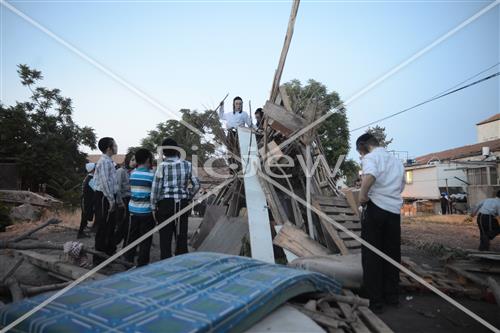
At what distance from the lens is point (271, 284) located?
215 cm

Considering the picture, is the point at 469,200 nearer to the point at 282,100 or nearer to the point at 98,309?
the point at 282,100

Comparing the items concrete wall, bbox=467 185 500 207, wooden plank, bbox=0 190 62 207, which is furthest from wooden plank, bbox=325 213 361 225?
concrete wall, bbox=467 185 500 207

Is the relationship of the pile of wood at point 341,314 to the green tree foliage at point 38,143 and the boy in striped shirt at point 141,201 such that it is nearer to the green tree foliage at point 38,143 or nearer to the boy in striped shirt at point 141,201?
the boy in striped shirt at point 141,201

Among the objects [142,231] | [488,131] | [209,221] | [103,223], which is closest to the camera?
[142,231]

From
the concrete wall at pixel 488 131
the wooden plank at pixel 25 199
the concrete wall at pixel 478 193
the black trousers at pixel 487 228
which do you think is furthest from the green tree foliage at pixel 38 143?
the concrete wall at pixel 488 131

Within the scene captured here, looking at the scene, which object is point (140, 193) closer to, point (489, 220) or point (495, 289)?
point (495, 289)

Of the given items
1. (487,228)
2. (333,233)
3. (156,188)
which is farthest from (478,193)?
(156,188)

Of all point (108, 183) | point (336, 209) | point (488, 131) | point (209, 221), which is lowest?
point (209, 221)

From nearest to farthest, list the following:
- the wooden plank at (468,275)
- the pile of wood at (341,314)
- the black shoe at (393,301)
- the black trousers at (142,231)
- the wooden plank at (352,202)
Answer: the pile of wood at (341,314) < the black shoe at (393,301) < the wooden plank at (468,275) < the black trousers at (142,231) < the wooden plank at (352,202)

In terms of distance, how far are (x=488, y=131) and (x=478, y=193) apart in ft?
39.9

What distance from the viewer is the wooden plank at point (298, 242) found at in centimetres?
441

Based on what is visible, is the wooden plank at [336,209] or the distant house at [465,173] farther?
the distant house at [465,173]

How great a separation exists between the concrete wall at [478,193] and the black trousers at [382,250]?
22215 mm

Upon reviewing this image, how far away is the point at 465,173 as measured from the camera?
24625mm
